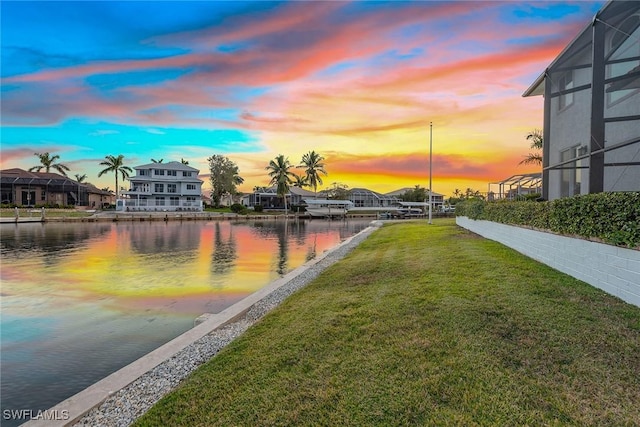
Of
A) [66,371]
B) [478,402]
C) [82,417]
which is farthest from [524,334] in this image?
[66,371]

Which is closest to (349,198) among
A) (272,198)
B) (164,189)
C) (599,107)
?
(272,198)

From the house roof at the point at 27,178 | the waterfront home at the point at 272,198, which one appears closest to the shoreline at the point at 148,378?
the house roof at the point at 27,178

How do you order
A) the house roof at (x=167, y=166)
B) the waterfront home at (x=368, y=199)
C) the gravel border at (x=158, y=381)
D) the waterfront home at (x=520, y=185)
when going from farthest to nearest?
the waterfront home at (x=368, y=199) → the house roof at (x=167, y=166) → the waterfront home at (x=520, y=185) → the gravel border at (x=158, y=381)

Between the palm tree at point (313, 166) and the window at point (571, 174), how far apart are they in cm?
6082

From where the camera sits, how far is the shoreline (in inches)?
127

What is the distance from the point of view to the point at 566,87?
1398 cm

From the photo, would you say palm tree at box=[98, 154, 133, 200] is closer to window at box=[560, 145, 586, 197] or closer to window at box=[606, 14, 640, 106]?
window at box=[560, 145, 586, 197]

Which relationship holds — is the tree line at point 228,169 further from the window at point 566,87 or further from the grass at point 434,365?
the grass at point 434,365

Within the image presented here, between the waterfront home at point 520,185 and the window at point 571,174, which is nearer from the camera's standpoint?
the window at point 571,174

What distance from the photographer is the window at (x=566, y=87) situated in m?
13.5

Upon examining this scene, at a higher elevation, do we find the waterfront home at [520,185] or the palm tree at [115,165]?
the palm tree at [115,165]

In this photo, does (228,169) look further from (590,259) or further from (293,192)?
(590,259)

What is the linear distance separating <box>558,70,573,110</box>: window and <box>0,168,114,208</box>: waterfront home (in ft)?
207

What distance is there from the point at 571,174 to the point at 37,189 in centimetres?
6806
